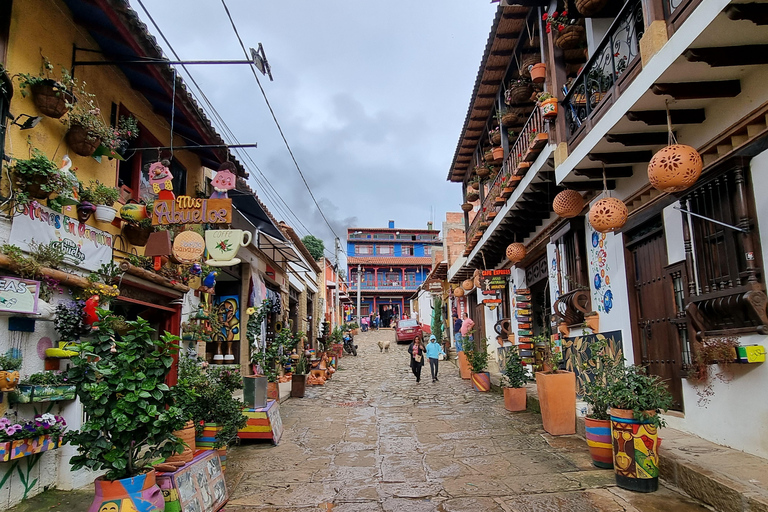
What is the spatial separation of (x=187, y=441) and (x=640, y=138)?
627cm

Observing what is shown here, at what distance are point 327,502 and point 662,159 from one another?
469cm

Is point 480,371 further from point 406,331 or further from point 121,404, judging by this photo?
point 406,331

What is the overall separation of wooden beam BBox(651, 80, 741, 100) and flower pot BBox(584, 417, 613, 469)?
353cm

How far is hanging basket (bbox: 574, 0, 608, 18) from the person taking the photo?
21.9 ft

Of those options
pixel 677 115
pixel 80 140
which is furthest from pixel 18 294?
pixel 677 115

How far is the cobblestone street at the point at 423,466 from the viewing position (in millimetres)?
5016

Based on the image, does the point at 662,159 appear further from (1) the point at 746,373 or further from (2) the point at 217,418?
(2) the point at 217,418

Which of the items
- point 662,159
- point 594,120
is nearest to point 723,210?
point 662,159

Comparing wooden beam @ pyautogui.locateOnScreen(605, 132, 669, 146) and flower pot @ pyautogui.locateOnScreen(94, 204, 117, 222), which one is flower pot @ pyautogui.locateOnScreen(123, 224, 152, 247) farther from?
wooden beam @ pyautogui.locateOnScreen(605, 132, 669, 146)

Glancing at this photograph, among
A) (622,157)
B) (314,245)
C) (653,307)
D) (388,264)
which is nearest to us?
(622,157)

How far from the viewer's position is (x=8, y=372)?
4352 millimetres

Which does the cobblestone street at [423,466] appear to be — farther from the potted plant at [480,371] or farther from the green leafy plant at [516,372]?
the potted plant at [480,371]

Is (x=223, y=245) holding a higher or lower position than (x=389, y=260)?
lower

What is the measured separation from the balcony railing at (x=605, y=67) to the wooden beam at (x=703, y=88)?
2.52 feet
